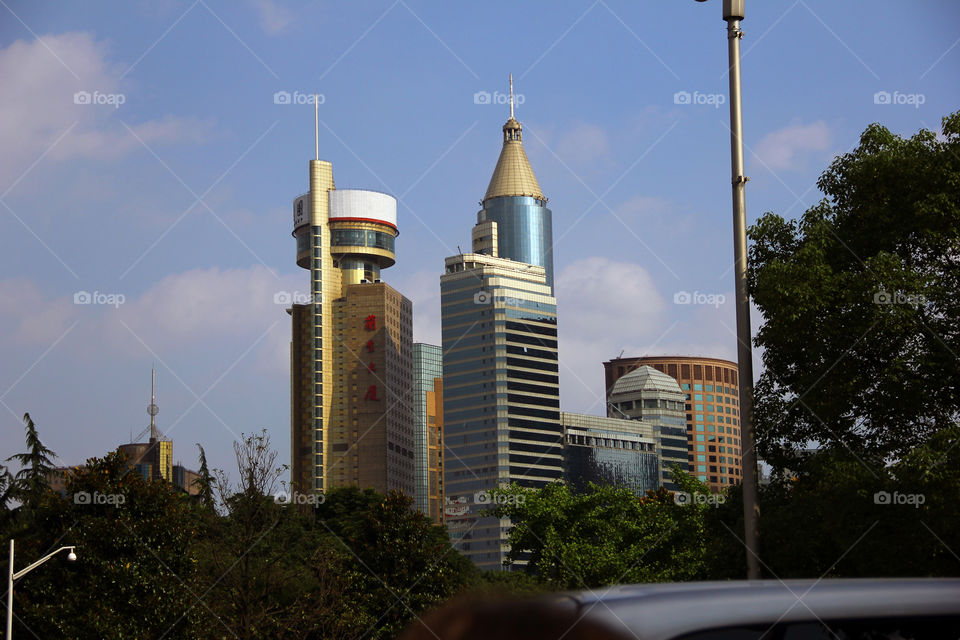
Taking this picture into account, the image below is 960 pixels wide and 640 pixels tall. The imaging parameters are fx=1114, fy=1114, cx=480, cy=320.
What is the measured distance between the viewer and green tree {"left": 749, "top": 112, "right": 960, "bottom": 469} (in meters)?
14.1

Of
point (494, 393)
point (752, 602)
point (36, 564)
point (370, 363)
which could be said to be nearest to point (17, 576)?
point (36, 564)

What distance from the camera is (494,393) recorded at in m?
184

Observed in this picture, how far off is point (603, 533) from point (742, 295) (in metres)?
35.2

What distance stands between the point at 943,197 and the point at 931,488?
3.71 m

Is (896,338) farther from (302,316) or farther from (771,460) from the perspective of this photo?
(302,316)

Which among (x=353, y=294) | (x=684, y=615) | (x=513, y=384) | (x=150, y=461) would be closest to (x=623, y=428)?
(x=513, y=384)

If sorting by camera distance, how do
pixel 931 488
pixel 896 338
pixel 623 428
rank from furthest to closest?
pixel 623 428
pixel 896 338
pixel 931 488

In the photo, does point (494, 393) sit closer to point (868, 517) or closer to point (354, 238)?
point (354, 238)

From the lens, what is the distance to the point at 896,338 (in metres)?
14.3

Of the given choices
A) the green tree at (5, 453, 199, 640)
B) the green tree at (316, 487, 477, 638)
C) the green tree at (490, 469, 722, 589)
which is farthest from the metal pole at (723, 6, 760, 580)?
the green tree at (490, 469, 722, 589)

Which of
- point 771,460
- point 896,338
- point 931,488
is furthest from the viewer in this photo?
point 771,460

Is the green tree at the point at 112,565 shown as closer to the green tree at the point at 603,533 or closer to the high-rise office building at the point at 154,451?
the green tree at the point at 603,533

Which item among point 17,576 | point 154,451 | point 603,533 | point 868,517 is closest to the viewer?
point 868,517

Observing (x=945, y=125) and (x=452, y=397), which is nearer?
(x=945, y=125)
